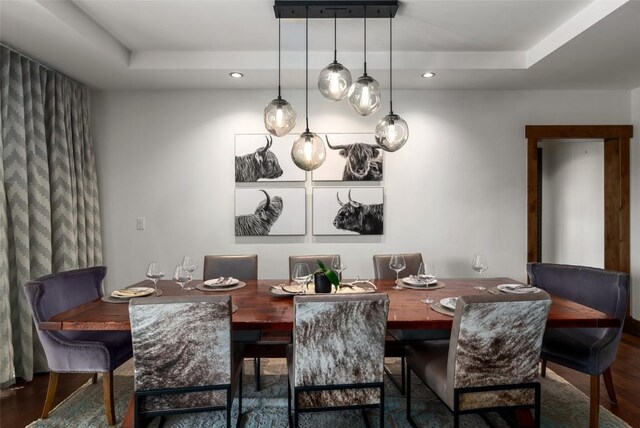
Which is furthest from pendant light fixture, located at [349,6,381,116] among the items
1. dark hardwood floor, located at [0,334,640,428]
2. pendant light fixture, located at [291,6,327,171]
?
dark hardwood floor, located at [0,334,640,428]

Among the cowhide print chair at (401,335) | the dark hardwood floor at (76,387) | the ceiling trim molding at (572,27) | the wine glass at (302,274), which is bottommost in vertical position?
the dark hardwood floor at (76,387)

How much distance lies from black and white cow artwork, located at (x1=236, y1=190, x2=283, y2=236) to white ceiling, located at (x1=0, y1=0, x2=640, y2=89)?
3.61 feet

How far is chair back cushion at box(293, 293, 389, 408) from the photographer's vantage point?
1.56m

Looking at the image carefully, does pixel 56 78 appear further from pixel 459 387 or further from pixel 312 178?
pixel 459 387

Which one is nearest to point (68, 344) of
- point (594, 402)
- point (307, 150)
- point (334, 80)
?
point (307, 150)

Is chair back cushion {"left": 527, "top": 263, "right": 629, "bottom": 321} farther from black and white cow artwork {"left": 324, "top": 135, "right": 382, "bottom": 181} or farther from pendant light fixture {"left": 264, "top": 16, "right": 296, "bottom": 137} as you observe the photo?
pendant light fixture {"left": 264, "top": 16, "right": 296, "bottom": 137}

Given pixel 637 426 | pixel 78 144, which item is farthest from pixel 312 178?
pixel 637 426

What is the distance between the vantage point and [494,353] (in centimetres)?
159

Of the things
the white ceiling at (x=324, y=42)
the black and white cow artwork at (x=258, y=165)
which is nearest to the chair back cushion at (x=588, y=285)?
the white ceiling at (x=324, y=42)

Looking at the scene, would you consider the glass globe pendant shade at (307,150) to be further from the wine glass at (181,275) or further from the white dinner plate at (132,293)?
the white dinner plate at (132,293)

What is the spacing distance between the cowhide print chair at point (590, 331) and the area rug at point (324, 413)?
236 mm

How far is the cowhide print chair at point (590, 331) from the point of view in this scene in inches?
75.5

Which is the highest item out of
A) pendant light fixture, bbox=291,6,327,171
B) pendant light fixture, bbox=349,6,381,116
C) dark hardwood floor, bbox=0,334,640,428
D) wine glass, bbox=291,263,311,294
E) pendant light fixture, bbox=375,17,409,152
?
pendant light fixture, bbox=349,6,381,116

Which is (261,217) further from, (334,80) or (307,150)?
(334,80)
